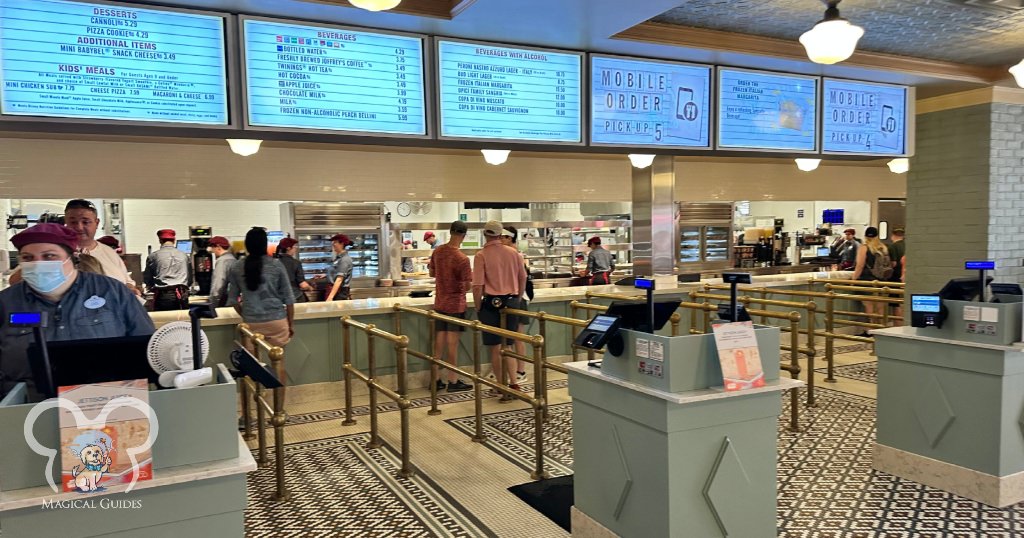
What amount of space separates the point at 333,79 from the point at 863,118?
15.7 ft

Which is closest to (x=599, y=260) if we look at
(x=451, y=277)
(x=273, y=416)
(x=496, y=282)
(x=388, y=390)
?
(x=496, y=282)

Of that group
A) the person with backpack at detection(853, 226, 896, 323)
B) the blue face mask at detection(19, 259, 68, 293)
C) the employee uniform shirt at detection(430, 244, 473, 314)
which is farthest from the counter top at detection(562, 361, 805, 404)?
the person with backpack at detection(853, 226, 896, 323)

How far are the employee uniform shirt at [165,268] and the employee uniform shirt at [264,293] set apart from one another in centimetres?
377

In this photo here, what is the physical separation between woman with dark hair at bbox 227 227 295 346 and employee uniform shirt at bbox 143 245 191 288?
3796 mm

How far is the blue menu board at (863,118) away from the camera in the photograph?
5996 millimetres

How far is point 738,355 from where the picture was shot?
114 inches

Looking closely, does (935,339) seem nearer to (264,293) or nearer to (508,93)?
(508,93)

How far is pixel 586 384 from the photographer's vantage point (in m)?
3.31

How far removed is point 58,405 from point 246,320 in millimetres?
3675

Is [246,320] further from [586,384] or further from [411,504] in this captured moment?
[586,384]

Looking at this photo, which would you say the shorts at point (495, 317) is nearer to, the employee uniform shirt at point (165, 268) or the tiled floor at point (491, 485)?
the tiled floor at point (491, 485)

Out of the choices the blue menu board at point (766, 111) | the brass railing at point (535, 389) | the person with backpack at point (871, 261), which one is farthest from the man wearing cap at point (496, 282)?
the person with backpack at point (871, 261)

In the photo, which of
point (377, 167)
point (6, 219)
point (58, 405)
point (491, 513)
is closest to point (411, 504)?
point (491, 513)

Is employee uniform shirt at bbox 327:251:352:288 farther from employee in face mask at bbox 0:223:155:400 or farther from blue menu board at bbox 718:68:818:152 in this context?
employee in face mask at bbox 0:223:155:400
